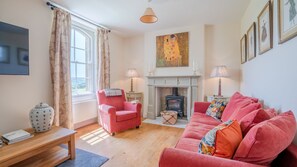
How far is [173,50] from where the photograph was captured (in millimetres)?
3893

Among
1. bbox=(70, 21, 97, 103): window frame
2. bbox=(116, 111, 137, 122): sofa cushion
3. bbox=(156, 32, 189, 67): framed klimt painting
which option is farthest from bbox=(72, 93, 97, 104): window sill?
bbox=(156, 32, 189, 67): framed klimt painting

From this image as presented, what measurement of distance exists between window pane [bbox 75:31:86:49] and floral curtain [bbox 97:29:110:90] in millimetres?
349

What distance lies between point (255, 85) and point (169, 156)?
2068 millimetres

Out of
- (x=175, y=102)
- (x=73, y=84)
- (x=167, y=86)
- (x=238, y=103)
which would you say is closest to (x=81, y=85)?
(x=73, y=84)

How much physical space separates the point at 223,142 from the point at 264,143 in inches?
8.9

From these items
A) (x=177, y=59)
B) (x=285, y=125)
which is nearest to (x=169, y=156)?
(x=285, y=125)

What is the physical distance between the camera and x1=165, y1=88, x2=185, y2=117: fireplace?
3.93 metres

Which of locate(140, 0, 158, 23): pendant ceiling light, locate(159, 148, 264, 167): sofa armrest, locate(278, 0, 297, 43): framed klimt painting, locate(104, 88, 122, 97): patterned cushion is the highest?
locate(140, 0, 158, 23): pendant ceiling light

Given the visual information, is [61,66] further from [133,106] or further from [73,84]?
[133,106]

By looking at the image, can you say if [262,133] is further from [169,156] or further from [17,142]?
[17,142]

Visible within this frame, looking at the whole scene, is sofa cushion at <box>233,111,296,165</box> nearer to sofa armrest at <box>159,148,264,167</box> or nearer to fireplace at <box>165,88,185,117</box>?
sofa armrest at <box>159,148,264,167</box>

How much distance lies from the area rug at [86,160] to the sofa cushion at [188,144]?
1120 mm

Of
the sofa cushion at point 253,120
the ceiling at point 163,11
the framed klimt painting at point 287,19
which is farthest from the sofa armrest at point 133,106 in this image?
the framed klimt painting at point 287,19

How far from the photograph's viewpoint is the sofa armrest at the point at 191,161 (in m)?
0.84
